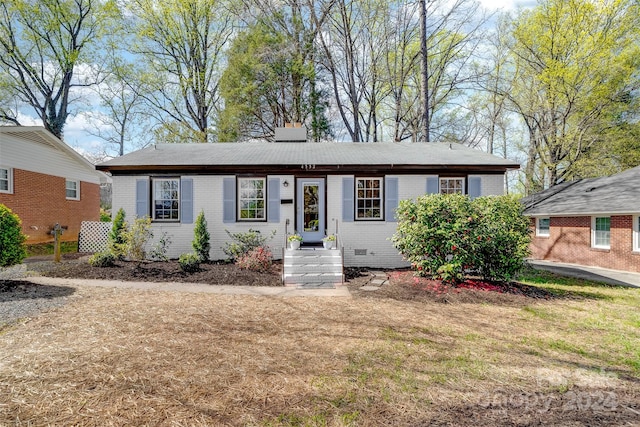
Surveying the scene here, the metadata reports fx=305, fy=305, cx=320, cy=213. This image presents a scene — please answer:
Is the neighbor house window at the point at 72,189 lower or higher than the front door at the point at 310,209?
higher

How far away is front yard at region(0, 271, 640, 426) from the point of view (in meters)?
2.79

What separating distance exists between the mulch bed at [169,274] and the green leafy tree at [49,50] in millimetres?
17555

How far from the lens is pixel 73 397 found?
2.93 meters

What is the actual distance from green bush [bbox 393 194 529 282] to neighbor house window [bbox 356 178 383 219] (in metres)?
2.65

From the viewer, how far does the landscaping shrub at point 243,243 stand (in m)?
9.96

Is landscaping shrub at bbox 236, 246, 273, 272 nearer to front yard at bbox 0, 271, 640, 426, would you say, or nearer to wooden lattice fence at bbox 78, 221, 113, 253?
front yard at bbox 0, 271, 640, 426

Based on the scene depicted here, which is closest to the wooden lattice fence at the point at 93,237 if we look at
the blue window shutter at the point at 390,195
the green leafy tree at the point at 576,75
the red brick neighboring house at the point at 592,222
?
the blue window shutter at the point at 390,195

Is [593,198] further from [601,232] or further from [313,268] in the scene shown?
[313,268]

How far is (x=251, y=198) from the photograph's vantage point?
10773 mm

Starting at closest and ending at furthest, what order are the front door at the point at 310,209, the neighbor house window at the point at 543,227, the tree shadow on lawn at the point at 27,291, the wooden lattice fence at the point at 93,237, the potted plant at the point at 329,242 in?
the tree shadow on lawn at the point at 27,291, the potted plant at the point at 329,242, the front door at the point at 310,209, the wooden lattice fence at the point at 93,237, the neighbor house window at the point at 543,227

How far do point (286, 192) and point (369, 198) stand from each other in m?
2.92

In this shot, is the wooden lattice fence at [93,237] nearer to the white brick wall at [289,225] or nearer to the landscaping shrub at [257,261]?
the white brick wall at [289,225]

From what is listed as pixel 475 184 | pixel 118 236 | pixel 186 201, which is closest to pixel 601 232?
pixel 475 184

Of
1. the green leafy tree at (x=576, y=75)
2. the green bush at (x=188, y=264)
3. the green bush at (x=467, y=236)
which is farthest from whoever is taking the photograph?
the green leafy tree at (x=576, y=75)
